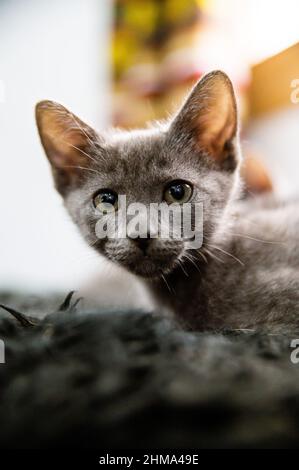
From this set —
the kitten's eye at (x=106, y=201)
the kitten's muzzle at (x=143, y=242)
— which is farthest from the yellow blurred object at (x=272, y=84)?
the kitten's muzzle at (x=143, y=242)

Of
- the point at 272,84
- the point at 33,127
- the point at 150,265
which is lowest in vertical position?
the point at 150,265

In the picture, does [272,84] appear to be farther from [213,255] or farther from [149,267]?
[149,267]

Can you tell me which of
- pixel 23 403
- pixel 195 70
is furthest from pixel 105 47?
pixel 23 403

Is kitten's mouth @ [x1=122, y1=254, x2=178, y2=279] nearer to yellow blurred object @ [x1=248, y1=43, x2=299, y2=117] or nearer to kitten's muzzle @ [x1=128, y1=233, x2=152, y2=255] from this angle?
kitten's muzzle @ [x1=128, y1=233, x2=152, y2=255]

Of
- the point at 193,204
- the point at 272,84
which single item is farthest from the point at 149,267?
the point at 272,84

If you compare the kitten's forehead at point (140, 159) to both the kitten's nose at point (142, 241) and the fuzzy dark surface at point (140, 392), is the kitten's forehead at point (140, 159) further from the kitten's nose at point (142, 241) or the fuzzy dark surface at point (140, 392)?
the fuzzy dark surface at point (140, 392)

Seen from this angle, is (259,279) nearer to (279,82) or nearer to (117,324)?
(117,324)
